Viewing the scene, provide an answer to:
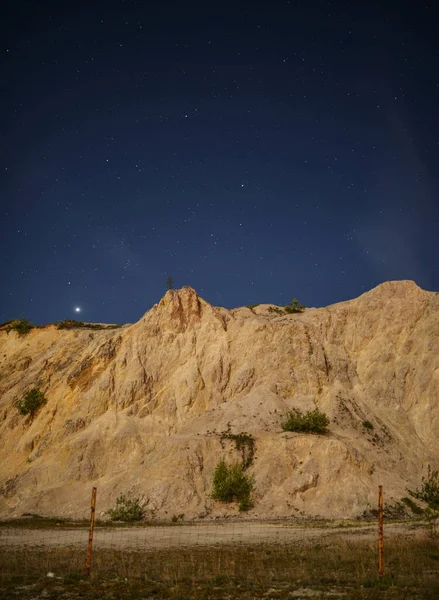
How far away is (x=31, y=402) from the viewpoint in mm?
61438

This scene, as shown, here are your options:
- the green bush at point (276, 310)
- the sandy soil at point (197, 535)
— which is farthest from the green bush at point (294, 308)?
the sandy soil at point (197, 535)

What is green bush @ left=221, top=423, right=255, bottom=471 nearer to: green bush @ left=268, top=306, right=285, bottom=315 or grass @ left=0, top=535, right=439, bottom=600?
grass @ left=0, top=535, right=439, bottom=600

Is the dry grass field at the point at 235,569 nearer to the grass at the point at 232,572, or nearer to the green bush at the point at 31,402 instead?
the grass at the point at 232,572

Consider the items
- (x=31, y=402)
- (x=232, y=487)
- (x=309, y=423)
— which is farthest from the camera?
(x=31, y=402)

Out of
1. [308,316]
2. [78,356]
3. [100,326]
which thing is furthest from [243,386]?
[100,326]

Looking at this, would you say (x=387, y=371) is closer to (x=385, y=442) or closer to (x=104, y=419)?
(x=385, y=442)

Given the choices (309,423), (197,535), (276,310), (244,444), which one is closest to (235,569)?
(197,535)

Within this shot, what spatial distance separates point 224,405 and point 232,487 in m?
14.6

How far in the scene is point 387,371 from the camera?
58.6m

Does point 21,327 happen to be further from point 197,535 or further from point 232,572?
point 232,572

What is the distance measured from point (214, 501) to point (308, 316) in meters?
31.8

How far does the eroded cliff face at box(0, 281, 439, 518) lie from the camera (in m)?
43.8

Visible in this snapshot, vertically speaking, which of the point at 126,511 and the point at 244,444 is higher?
the point at 244,444

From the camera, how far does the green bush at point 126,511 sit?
39000 millimetres
